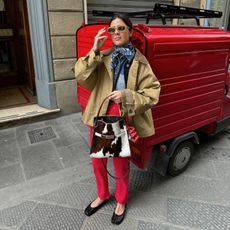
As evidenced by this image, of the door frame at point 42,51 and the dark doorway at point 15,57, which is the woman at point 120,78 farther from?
the dark doorway at point 15,57

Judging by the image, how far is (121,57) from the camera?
200 centimetres

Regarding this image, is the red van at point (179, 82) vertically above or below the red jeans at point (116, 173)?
above

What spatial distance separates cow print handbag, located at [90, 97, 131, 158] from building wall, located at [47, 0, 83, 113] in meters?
2.96

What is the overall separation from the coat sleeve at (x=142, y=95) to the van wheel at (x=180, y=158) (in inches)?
45.5

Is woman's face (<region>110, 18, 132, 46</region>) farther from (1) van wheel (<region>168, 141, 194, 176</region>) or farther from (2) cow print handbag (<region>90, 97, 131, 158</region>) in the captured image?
(1) van wheel (<region>168, 141, 194, 176</region>)

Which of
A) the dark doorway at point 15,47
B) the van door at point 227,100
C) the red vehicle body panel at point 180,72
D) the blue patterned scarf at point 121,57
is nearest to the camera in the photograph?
the blue patterned scarf at point 121,57

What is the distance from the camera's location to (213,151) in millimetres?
3768

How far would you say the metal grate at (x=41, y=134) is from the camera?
13.2 ft

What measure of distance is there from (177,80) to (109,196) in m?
1.41

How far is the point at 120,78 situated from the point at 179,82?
2.80ft

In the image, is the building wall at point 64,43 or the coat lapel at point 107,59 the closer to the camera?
the coat lapel at point 107,59

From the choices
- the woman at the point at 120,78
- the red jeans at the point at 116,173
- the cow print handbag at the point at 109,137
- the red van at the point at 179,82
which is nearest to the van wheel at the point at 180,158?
the red van at the point at 179,82

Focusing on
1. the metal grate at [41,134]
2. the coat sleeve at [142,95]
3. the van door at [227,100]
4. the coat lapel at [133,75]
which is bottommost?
the metal grate at [41,134]

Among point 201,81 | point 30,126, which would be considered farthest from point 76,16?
point 201,81
